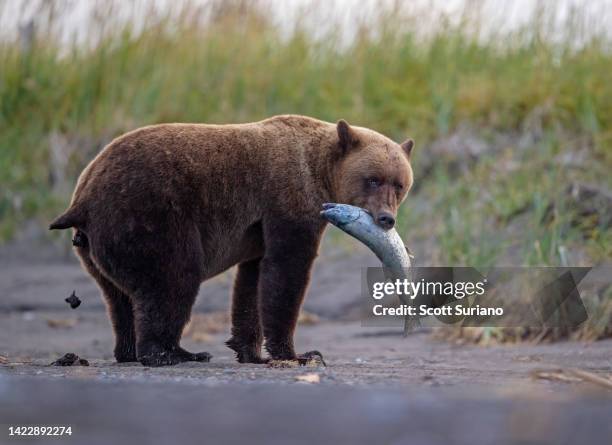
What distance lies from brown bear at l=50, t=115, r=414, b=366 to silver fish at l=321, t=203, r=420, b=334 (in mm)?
88

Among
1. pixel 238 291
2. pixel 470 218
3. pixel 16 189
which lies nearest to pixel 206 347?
pixel 238 291

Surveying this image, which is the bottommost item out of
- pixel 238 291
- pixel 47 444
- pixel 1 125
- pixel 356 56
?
pixel 47 444

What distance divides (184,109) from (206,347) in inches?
156

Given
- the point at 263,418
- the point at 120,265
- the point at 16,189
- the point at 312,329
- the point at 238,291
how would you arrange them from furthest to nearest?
the point at 16,189, the point at 312,329, the point at 238,291, the point at 120,265, the point at 263,418

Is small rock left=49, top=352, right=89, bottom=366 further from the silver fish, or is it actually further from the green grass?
the green grass

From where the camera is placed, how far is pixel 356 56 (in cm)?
1190

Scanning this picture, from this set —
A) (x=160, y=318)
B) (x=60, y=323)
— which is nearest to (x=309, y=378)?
(x=160, y=318)

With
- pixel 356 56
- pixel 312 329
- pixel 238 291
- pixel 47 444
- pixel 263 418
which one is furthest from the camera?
pixel 356 56

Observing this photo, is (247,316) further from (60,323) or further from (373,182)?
(60,323)

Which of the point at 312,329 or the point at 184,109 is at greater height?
the point at 184,109

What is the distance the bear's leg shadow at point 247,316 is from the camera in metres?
6.21

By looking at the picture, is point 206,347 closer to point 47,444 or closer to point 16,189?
point 16,189

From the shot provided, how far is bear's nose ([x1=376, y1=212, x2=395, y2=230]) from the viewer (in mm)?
5695

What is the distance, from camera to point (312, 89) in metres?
11.4
